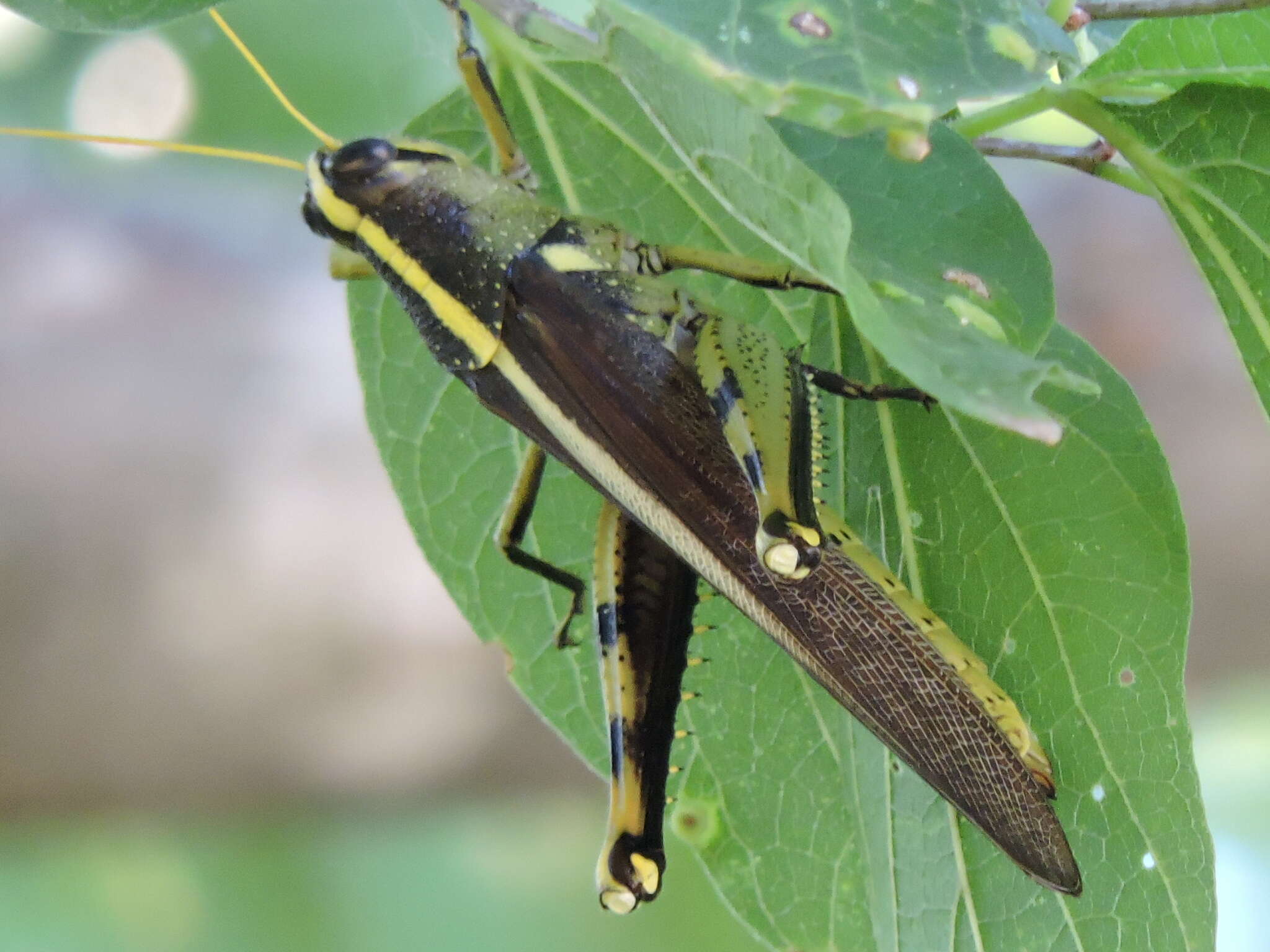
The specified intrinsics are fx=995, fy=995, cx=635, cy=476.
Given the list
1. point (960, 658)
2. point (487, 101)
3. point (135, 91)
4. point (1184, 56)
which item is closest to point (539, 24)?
point (487, 101)

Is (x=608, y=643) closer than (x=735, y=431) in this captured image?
No

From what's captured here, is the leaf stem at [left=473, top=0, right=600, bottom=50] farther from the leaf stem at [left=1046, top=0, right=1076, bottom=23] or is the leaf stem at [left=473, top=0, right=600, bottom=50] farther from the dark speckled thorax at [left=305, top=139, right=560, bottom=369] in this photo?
the leaf stem at [left=1046, top=0, right=1076, bottom=23]

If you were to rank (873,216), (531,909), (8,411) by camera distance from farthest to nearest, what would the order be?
(531,909)
(8,411)
(873,216)

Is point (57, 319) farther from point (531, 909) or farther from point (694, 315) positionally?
point (694, 315)

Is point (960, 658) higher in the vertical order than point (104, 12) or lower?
lower

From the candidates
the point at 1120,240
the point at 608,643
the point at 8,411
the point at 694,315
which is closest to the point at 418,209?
the point at 694,315

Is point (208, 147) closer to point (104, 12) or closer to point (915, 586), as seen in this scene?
point (104, 12)

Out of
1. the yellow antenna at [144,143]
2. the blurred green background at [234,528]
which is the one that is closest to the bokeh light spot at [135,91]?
the blurred green background at [234,528]
